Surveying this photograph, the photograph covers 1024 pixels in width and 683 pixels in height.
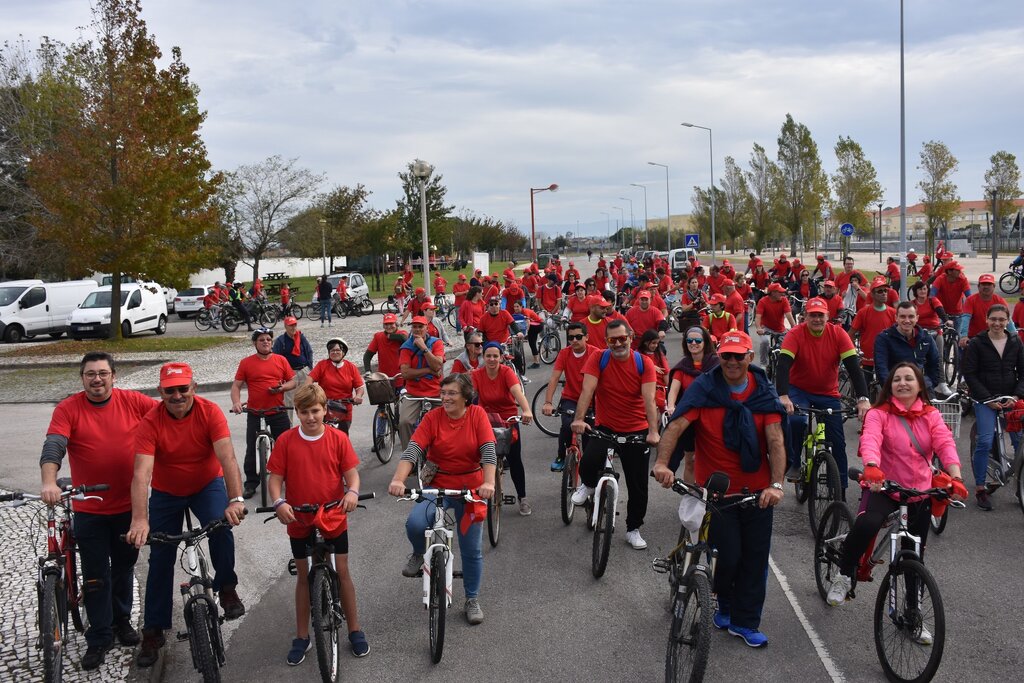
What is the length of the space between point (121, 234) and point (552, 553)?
70.5 feet

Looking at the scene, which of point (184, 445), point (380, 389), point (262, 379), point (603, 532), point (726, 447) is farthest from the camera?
point (380, 389)

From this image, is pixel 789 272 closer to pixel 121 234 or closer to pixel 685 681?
pixel 121 234

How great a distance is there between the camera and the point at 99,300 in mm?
28891

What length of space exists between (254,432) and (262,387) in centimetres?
62

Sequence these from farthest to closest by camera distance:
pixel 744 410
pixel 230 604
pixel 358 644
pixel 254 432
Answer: pixel 254 432 < pixel 230 604 < pixel 358 644 < pixel 744 410

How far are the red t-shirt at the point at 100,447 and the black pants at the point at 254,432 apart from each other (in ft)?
12.5

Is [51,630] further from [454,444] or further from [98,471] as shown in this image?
[454,444]

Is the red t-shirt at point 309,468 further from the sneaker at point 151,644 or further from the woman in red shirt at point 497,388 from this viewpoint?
the woman in red shirt at point 497,388

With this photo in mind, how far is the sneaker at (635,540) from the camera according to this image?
293 inches

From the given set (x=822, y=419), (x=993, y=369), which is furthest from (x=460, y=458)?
(x=993, y=369)

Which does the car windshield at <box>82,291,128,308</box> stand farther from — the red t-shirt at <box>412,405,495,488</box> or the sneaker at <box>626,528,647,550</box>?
the red t-shirt at <box>412,405,495,488</box>

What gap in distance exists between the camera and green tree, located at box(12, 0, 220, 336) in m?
24.6

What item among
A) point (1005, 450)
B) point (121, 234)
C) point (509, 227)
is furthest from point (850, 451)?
point (509, 227)

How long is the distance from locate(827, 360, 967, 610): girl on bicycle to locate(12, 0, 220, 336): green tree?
76.4 feet
